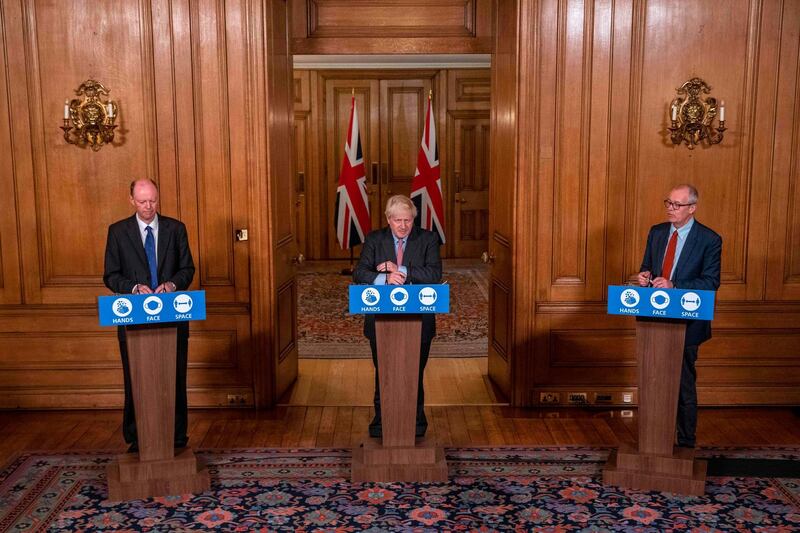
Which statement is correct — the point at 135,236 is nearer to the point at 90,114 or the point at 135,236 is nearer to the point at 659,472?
the point at 90,114

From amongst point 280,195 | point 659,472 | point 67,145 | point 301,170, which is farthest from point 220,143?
point 301,170

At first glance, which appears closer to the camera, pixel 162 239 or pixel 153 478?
pixel 153 478

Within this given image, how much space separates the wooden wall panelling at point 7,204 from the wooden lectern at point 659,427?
3927 millimetres

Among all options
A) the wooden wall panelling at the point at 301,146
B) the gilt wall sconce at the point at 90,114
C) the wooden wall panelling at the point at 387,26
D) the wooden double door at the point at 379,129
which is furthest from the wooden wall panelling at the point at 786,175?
the wooden wall panelling at the point at 301,146

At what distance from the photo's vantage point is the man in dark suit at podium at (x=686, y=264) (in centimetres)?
432

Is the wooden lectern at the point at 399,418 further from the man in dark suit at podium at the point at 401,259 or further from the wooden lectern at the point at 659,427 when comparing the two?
the wooden lectern at the point at 659,427

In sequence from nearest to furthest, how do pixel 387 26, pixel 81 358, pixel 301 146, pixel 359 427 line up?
pixel 359 427
pixel 81 358
pixel 387 26
pixel 301 146

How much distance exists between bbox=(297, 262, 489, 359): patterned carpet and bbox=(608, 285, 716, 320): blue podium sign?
317 cm

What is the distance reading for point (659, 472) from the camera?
432 centimetres

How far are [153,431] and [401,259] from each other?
1553 millimetres

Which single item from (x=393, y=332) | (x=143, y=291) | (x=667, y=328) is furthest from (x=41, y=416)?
(x=667, y=328)

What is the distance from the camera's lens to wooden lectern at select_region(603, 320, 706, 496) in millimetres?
4250

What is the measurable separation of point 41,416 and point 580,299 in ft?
12.0

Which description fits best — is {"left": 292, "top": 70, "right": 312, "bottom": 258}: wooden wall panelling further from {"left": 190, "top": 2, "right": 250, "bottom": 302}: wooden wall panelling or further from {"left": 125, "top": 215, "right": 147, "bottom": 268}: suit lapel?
{"left": 125, "top": 215, "right": 147, "bottom": 268}: suit lapel
